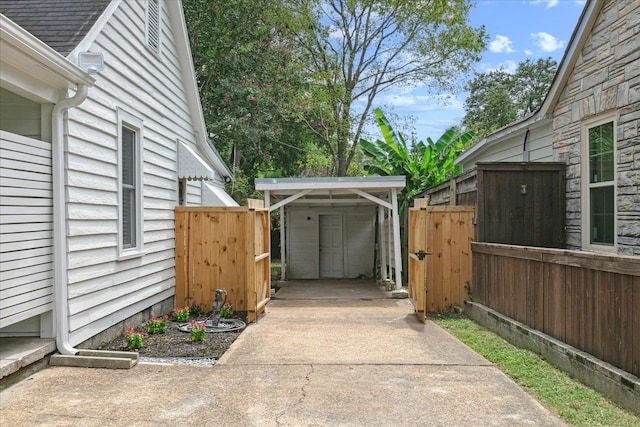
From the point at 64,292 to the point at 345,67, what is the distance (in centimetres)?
1824

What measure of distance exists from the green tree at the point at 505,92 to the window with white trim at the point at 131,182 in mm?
34385

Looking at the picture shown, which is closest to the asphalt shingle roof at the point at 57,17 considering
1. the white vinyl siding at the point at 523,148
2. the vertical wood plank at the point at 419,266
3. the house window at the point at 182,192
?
the house window at the point at 182,192

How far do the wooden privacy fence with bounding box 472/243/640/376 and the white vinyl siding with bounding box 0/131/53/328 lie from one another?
17.3ft

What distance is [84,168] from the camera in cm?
577

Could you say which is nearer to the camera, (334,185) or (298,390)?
(298,390)

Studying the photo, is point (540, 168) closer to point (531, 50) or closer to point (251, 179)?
point (251, 179)

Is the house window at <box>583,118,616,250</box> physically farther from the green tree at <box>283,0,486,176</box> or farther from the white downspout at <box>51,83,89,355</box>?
the green tree at <box>283,0,486,176</box>

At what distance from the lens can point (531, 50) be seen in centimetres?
4150

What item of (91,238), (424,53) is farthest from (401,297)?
(424,53)

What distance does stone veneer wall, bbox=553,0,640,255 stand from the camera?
20.0 ft

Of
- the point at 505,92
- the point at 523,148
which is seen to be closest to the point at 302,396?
the point at 523,148

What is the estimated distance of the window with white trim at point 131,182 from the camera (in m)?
7.06

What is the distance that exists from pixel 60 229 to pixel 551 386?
4989 mm

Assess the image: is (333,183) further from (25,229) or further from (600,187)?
(25,229)
